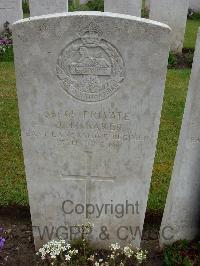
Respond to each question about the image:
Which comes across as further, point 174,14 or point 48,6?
point 174,14

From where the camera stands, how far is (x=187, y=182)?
339cm

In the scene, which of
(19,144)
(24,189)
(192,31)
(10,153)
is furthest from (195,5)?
(24,189)

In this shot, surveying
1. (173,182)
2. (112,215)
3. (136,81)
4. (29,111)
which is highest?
(136,81)

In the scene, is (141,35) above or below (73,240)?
above

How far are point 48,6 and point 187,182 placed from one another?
6.44 meters

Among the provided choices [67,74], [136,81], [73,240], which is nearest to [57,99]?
[67,74]

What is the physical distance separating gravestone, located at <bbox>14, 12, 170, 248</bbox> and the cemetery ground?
0.79 feet

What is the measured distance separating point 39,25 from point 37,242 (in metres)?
2.03

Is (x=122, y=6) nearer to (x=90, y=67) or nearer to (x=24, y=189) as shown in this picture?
(x=24, y=189)

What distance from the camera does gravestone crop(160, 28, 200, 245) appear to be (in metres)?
3.00

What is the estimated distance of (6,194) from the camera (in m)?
4.39

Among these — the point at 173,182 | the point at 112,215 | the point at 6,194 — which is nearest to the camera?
the point at 173,182

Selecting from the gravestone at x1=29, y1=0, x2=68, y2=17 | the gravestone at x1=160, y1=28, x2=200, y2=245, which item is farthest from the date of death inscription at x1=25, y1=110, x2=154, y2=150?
the gravestone at x1=29, y1=0, x2=68, y2=17

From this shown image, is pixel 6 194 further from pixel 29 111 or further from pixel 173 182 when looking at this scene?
pixel 173 182
